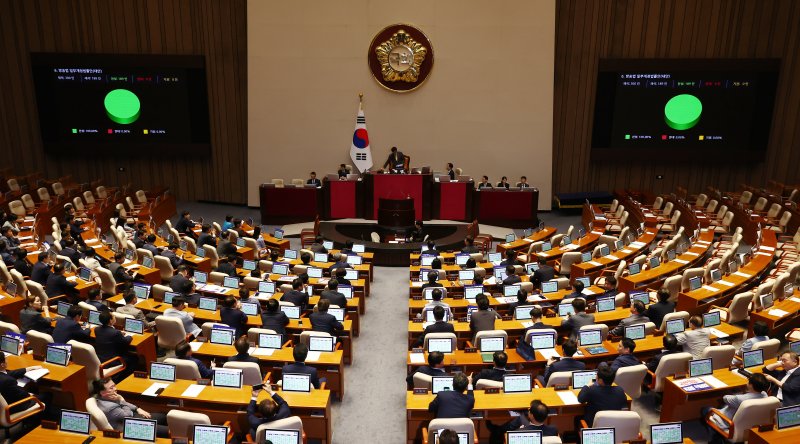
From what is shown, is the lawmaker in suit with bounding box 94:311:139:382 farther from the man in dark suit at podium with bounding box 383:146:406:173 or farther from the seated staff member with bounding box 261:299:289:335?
the man in dark suit at podium with bounding box 383:146:406:173

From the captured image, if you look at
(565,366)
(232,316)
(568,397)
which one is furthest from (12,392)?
(565,366)

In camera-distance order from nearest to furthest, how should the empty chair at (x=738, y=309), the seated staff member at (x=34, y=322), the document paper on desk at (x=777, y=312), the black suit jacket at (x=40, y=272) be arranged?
the seated staff member at (x=34, y=322)
the document paper on desk at (x=777, y=312)
the empty chair at (x=738, y=309)
the black suit jacket at (x=40, y=272)

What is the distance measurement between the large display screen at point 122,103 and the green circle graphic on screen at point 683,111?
15062 millimetres

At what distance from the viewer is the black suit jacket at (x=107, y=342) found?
8078 mm

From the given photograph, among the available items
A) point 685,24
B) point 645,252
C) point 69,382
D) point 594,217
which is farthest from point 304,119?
point 69,382

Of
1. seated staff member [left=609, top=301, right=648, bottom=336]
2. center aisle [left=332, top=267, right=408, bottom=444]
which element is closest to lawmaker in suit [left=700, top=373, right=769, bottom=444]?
seated staff member [left=609, top=301, right=648, bottom=336]

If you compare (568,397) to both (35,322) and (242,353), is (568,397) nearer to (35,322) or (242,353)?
(242,353)

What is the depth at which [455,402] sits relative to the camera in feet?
20.8

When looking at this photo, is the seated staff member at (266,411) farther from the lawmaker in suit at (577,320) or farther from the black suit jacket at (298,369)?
the lawmaker in suit at (577,320)

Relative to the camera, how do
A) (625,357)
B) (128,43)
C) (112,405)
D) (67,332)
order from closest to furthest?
(112,405)
(625,357)
(67,332)
(128,43)

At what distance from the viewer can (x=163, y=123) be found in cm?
2050

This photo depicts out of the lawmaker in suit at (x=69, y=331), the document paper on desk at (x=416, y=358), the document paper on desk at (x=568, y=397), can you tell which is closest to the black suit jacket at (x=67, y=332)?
the lawmaker in suit at (x=69, y=331)

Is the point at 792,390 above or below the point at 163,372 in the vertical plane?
above

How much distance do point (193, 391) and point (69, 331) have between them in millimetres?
2404
